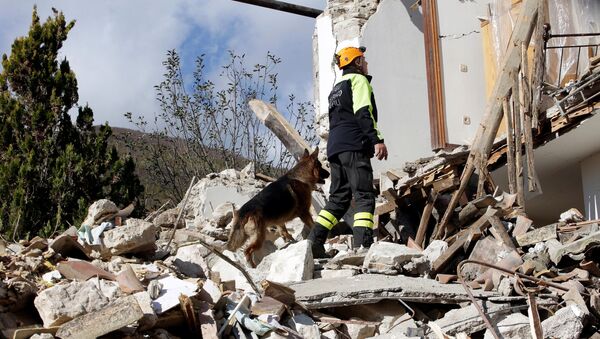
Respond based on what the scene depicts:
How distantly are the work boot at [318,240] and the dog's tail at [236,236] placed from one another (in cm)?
Answer: 69

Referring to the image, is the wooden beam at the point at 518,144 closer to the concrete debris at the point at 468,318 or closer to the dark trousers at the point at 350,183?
the dark trousers at the point at 350,183

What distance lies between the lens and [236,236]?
7492 millimetres

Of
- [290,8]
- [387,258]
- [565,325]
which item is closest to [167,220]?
[387,258]

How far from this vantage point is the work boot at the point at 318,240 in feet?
23.4

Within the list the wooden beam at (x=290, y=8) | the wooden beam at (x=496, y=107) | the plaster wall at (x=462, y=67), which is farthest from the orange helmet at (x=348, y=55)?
the wooden beam at (x=290, y=8)

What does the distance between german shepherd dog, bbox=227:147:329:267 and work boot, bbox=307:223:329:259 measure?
0.60 metres

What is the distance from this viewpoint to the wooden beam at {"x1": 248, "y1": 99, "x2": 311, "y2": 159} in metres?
10.3

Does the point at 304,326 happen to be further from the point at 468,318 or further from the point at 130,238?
the point at 130,238

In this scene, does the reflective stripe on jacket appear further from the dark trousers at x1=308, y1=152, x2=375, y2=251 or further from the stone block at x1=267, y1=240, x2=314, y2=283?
the stone block at x1=267, y1=240, x2=314, y2=283

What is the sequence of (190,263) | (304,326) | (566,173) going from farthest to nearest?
(566,173), (190,263), (304,326)

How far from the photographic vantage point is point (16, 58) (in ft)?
35.4

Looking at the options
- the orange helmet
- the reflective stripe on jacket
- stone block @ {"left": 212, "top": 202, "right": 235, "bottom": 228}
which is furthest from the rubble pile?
the orange helmet

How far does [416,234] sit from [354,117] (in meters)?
1.53

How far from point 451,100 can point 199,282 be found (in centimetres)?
627
